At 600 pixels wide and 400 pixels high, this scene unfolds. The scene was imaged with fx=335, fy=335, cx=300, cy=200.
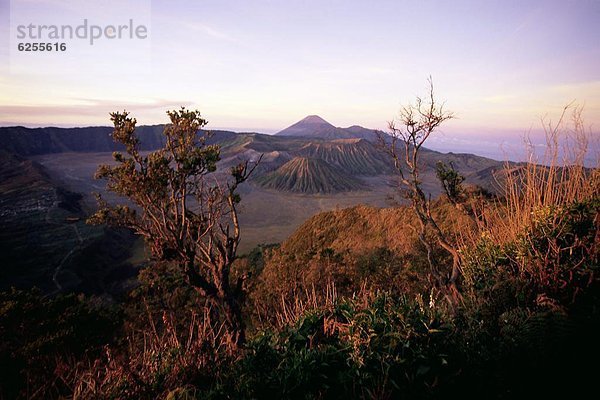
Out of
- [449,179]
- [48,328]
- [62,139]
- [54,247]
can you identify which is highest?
[62,139]

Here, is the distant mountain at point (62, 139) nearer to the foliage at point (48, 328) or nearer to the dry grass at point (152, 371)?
the foliage at point (48, 328)

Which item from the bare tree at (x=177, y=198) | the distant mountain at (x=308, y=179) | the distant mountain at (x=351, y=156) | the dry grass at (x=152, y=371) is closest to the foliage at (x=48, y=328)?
the bare tree at (x=177, y=198)

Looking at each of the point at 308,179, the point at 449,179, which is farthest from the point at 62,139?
the point at 449,179

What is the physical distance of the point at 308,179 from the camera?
84.1 meters

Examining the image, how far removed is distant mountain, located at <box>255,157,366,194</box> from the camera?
272 ft

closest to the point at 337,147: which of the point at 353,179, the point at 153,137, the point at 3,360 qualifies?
the point at 353,179

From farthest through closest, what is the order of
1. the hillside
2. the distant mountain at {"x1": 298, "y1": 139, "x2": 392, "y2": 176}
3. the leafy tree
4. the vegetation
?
the distant mountain at {"x1": 298, "y1": 139, "x2": 392, "y2": 176} < the hillside < the leafy tree < the vegetation

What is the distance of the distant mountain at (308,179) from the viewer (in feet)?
272

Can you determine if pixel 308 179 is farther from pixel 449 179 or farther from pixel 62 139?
pixel 62 139

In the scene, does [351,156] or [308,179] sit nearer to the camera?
[308,179]

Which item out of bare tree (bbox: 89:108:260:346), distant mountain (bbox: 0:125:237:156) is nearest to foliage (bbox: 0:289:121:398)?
bare tree (bbox: 89:108:260:346)

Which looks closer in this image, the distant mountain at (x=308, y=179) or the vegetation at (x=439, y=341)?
the vegetation at (x=439, y=341)

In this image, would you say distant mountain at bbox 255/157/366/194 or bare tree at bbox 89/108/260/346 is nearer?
bare tree at bbox 89/108/260/346

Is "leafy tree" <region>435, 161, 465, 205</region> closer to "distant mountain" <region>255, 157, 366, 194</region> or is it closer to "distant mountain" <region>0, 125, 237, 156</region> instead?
"distant mountain" <region>255, 157, 366, 194</region>
